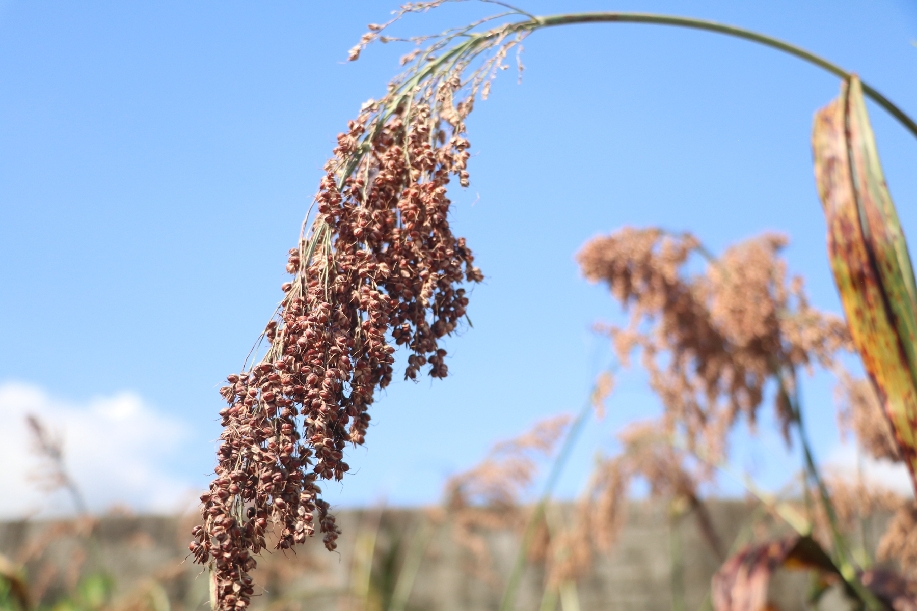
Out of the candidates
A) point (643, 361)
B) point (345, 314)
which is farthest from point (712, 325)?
point (345, 314)

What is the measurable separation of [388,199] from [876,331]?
0.97 metres

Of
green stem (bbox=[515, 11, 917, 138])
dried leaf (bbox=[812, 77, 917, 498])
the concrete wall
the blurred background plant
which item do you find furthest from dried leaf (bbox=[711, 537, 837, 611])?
the concrete wall

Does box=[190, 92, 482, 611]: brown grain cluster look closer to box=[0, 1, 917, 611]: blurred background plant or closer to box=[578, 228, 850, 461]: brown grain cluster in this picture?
box=[0, 1, 917, 611]: blurred background plant

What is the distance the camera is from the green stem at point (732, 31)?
1908mm

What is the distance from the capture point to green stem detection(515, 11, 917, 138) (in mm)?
1908

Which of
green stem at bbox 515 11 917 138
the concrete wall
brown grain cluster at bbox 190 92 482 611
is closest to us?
brown grain cluster at bbox 190 92 482 611

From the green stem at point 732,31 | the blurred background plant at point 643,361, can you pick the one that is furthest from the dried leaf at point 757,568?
the green stem at point 732,31

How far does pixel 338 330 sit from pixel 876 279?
3.39ft

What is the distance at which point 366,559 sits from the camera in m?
4.93

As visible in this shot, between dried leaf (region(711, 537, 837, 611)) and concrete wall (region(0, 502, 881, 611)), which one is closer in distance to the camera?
dried leaf (region(711, 537, 837, 611))

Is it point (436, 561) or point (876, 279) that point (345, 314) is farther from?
point (436, 561)

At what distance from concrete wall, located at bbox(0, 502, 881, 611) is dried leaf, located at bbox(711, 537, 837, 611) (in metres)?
3.76

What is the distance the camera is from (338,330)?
147 cm

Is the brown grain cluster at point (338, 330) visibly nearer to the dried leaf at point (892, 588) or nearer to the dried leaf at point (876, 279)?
the dried leaf at point (876, 279)
